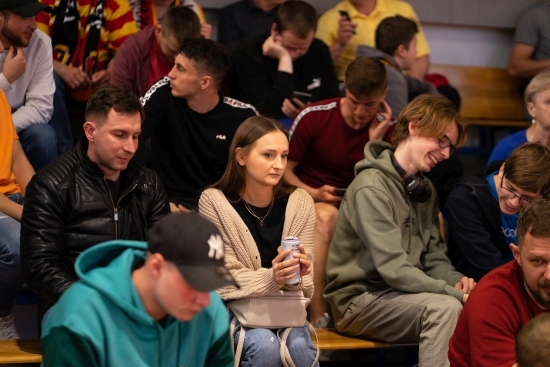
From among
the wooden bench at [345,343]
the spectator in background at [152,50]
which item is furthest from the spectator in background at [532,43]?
the wooden bench at [345,343]

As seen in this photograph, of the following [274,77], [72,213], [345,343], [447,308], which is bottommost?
[345,343]

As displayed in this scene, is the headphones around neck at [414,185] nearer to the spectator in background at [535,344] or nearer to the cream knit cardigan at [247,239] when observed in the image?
the cream knit cardigan at [247,239]

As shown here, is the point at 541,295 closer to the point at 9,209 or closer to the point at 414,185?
the point at 414,185

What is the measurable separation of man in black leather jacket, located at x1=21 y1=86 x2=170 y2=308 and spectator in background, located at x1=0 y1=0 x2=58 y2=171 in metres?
0.84

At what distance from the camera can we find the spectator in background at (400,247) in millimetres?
3787

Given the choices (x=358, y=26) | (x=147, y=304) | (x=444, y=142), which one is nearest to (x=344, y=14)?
(x=358, y=26)

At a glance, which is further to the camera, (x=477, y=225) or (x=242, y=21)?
(x=242, y=21)

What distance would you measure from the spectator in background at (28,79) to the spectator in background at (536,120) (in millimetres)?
2122

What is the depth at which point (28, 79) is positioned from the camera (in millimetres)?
4441

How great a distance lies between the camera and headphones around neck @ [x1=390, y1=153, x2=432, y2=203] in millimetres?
3990

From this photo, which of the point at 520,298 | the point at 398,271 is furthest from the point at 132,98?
the point at 520,298

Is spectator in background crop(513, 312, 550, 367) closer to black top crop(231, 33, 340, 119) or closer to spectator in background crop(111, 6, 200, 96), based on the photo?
black top crop(231, 33, 340, 119)

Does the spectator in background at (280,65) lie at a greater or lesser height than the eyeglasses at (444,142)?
greater

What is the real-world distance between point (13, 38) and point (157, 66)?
32.0 inches
